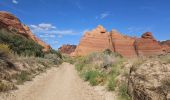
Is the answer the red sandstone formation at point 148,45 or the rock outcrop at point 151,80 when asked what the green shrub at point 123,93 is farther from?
the red sandstone formation at point 148,45

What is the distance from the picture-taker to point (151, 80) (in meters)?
8.73

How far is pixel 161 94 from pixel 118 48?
264 feet

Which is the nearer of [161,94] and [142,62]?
[161,94]

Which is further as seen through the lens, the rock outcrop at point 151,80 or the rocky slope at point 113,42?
the rocky slope at point 113,42

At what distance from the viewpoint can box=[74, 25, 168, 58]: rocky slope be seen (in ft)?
271

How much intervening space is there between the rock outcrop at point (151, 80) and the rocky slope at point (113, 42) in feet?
235

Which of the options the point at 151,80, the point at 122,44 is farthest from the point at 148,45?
the point at 151,80

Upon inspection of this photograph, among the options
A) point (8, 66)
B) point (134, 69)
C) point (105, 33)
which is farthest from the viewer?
point (105, 33)

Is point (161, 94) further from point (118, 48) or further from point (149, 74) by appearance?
point (118, 48)

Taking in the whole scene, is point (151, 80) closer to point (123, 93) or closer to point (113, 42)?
point (123, 93)

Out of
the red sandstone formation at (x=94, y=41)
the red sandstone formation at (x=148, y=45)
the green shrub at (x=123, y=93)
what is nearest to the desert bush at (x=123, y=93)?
the green shrub at (x=123, y=93)

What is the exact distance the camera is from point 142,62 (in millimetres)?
10102

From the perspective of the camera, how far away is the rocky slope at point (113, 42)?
82.5 m

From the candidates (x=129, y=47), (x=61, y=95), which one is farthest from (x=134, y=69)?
(x=129, y=47)
